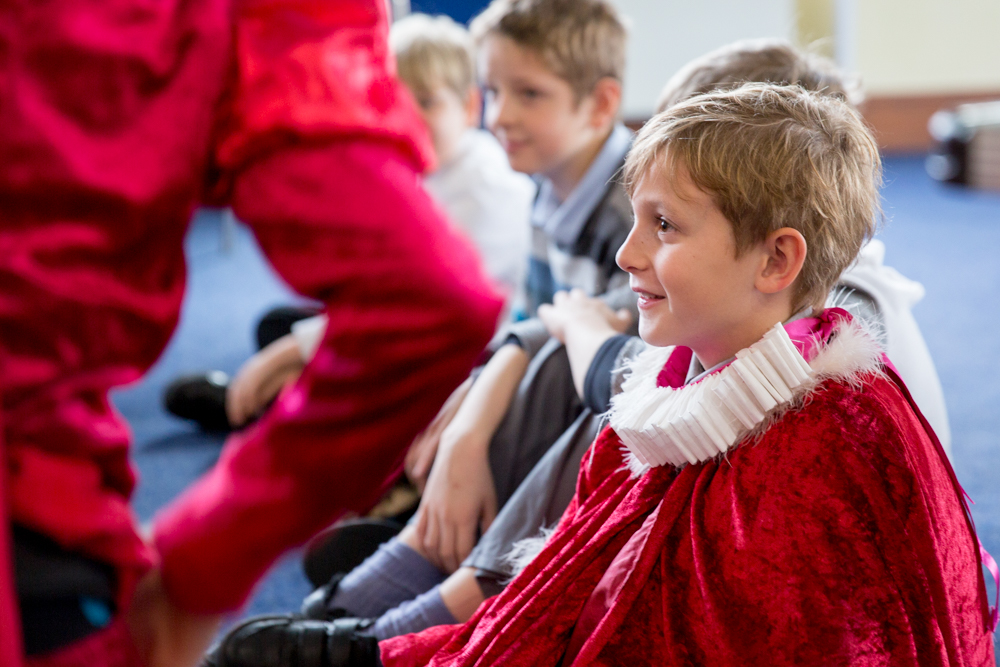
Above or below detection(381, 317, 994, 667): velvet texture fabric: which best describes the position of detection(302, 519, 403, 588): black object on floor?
below

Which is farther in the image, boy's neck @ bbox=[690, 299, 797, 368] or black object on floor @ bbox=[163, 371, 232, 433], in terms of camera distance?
black object on floor @ bbox=[163, 371, 232, 433]

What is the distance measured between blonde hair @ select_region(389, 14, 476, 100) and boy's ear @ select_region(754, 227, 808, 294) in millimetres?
1404

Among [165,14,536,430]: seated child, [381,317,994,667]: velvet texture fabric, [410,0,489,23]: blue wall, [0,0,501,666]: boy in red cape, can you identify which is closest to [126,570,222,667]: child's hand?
[0,0,501,666]: boy in red cape

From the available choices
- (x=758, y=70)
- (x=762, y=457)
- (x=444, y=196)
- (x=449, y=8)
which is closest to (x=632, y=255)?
(x=762, y=457)

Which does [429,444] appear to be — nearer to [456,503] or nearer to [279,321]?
[456,503]

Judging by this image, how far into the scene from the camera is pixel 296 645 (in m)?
0.94

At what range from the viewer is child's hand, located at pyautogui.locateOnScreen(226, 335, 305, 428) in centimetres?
180

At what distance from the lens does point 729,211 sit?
0.68 meters

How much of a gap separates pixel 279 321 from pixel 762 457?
5.57ft

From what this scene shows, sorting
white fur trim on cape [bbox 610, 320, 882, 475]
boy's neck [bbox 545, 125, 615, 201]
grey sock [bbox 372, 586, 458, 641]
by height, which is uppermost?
white fur trim on cape [bbox 610, 320, 882, 475]

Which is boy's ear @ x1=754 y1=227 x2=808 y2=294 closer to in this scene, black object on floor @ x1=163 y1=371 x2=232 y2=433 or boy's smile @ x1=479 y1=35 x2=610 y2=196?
boy's smile @ x1=479 y1=35 x2=610 y2=196

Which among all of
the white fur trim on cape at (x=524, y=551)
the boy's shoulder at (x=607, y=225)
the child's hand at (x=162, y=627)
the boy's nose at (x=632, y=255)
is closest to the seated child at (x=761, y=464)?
the boy's nose at (x=632, y=255)

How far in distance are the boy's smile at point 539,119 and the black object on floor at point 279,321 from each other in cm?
93

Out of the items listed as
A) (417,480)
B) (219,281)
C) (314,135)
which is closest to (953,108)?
(219,281)
